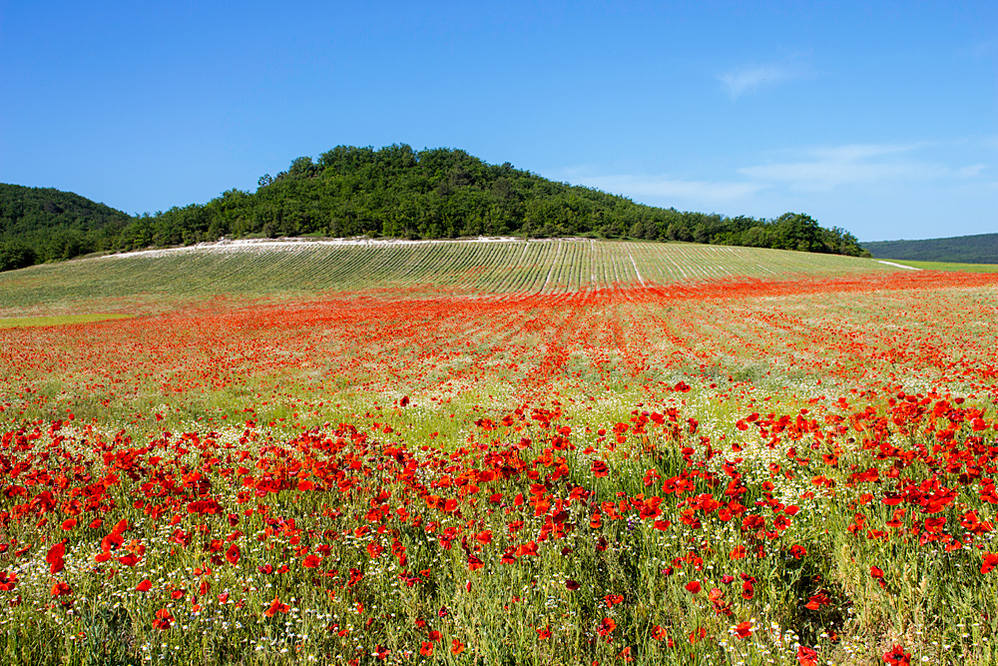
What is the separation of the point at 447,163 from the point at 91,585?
172 meters

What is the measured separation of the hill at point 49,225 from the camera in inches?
4104

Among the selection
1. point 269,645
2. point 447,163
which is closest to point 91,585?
point 269,645

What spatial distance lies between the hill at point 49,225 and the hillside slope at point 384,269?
10841mm

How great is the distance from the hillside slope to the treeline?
7.93 metres

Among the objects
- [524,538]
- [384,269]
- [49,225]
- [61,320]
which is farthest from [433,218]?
[49,225]

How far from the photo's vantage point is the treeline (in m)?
106

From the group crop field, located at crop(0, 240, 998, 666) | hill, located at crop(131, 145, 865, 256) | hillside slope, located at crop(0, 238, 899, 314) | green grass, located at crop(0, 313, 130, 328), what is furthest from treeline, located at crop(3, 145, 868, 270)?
crop field, located at crop(0, 240, 998, 666)

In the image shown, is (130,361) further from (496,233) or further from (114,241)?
(114,241)

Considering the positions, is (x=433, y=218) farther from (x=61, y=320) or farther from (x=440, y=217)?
(x=61, y=320)

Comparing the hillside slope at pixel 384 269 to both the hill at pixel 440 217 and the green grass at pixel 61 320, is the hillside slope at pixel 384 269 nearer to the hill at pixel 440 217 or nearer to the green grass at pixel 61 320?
the green grass at pixel 61 320

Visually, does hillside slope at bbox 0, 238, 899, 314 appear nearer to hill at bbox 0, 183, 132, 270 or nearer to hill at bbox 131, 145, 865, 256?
hill at bbox 131, 145, 865, 256

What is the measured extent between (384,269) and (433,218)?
1309 inches

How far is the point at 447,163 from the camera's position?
16675cm

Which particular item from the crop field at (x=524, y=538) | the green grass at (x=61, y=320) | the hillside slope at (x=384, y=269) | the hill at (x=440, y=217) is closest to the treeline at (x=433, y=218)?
the hill at (x=440, y=217)
